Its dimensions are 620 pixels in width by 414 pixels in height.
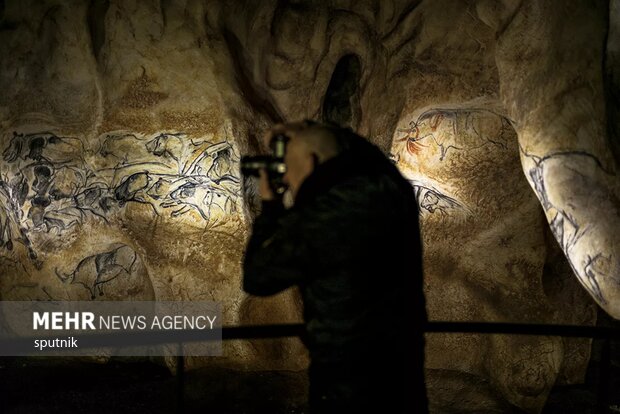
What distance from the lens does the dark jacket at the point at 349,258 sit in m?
1.81

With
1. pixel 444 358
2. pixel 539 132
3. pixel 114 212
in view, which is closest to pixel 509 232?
pixel 444 358

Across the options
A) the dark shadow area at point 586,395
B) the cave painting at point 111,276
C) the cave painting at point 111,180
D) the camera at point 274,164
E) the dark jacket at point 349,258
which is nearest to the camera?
the dark jacket at point 349,258

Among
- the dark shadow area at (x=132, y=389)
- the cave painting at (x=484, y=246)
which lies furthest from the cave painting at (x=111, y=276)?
the cave painting at (x=484, y=246)

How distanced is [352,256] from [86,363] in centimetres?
620

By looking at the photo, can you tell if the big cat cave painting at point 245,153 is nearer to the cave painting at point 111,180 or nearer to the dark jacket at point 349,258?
the cave painting at point 111,180

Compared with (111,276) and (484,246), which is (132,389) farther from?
(484,246)

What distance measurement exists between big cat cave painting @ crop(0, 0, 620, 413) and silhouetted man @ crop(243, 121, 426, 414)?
4.05 m

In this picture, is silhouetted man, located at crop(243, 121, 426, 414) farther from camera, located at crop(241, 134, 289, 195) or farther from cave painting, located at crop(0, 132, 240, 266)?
cave painting, located at crop(0, 132, 240, 266)

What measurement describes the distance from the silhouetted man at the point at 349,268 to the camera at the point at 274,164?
0.17 feet

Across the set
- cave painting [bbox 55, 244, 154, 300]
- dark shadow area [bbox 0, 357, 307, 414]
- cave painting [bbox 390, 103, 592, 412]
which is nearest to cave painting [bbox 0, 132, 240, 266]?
cave painting [bbox 55, 244, 154, 300]

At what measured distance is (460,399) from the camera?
610cm

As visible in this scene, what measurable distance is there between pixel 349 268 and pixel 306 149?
461 mm

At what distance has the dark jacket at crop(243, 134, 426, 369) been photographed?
71.2 inches

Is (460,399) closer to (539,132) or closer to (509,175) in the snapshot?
(509,175)
